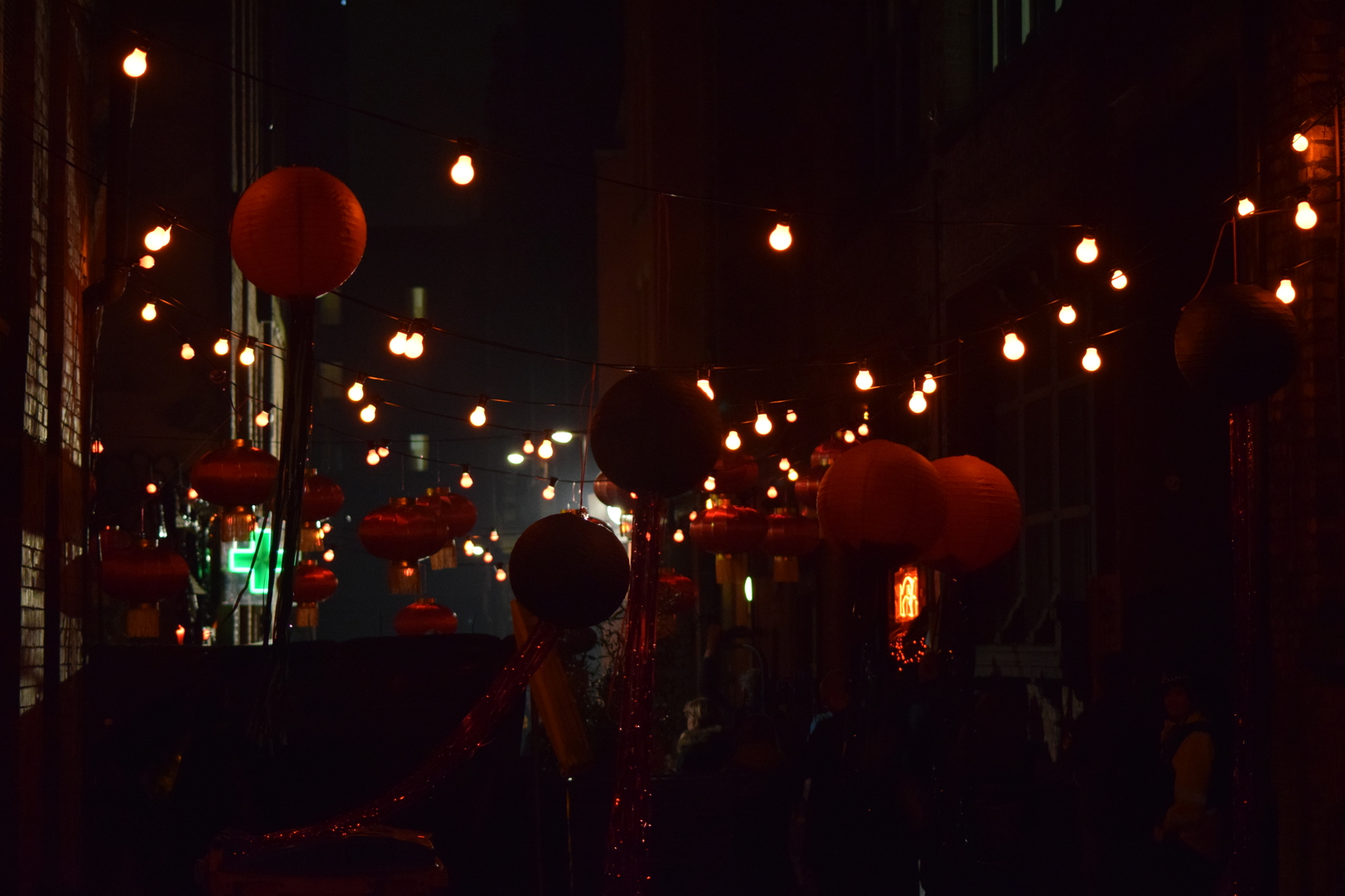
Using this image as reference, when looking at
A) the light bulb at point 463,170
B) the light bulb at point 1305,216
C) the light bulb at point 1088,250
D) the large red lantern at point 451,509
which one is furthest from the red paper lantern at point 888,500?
the large red lantern at point 451,509

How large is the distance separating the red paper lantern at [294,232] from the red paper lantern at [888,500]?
287 centimetres

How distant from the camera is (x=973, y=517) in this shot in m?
7.84

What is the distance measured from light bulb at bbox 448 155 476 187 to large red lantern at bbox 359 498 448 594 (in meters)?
4.48

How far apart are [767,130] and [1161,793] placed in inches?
594

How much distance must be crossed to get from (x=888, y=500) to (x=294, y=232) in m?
3.33

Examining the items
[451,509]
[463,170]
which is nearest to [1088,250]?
[463,170]

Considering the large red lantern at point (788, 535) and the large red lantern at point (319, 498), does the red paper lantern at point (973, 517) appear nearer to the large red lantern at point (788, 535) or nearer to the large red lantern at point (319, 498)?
the large red lantern at point (788, 535)

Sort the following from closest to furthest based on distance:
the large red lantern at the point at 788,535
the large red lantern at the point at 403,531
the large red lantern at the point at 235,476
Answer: the large red lantern at the point at 235,476, the large red lantern at the point at 403,531, the large red lantern at the point at 788,535

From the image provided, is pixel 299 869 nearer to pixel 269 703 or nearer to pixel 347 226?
pixel 269 703

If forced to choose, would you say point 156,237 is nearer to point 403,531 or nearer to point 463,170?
point 463,170

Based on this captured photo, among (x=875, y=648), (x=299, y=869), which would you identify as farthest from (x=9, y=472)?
(x=875, y=648)

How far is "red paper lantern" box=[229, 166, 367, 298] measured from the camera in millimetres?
6734

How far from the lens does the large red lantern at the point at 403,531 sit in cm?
1180

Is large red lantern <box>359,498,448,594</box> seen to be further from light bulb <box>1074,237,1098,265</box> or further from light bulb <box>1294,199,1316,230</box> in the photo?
light bulb <box>1294,199,1316,230</box>
